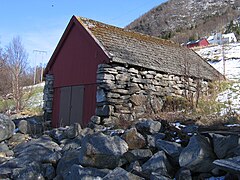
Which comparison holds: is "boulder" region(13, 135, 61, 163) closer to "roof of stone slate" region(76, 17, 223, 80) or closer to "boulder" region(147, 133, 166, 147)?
"boulder" region(147, 133, 166, 147)

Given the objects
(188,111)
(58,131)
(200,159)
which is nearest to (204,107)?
(188,111)

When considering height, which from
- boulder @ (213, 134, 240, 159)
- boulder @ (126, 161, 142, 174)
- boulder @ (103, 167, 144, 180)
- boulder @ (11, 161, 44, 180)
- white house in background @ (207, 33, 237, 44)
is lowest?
boulder @ (11, 161, 44, 180)

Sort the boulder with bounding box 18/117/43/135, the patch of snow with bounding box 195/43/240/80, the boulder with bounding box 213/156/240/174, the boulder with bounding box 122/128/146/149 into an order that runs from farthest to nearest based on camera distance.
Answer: the patch of snow with bounding box 195/43/240/80, the boulder with bounding box 18/117/43/135, the boulder with bounding box 122/128/146/149, the boulder with bounding box 213/156/240/174

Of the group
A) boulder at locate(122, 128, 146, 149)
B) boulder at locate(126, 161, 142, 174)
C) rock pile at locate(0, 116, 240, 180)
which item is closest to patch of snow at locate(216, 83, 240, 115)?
rock pile at locate(0, 116, 240, 180)

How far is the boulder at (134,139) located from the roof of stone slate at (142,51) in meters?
3.88

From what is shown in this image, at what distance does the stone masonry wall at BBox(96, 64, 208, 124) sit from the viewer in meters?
9.21

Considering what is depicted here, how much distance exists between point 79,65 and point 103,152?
21.1ft

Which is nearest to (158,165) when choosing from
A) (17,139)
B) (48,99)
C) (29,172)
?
(29,172)

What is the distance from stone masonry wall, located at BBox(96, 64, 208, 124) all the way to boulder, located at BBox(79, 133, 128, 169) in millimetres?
3303

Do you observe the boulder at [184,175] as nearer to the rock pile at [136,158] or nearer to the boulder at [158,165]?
the rock pile at [136,158]

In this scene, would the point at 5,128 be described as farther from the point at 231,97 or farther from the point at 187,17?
the point at 187,17

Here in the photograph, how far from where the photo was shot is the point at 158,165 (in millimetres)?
4746

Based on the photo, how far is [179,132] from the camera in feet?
18.7

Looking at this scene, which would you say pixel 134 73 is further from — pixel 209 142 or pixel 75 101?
pixel 209 142
